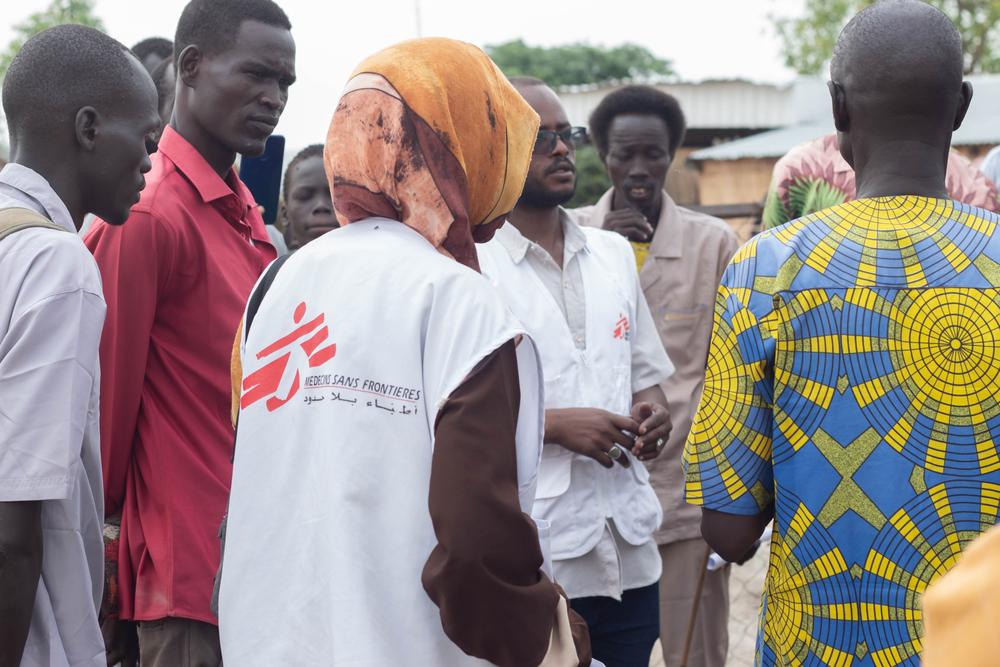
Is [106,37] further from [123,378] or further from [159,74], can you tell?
[159,74]

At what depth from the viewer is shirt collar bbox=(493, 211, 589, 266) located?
3.73m

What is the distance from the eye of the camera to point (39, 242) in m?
2.35

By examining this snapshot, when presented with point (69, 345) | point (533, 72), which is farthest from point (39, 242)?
point (533, 72)

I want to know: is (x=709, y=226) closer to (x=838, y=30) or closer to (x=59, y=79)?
(x=59, y=79)

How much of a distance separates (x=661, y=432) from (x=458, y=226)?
1.55 meters

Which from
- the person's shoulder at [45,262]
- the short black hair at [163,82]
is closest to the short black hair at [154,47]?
the short black hair at [163,82]

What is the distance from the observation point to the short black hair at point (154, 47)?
5.43 meters

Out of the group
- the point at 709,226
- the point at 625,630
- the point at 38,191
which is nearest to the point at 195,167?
the point at 38,191

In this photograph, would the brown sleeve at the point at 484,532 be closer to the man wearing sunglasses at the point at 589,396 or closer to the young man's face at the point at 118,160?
the young man's face at the point at 118,160

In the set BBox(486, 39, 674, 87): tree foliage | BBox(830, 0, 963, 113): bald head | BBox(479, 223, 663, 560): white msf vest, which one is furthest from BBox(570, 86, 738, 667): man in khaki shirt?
BBox(486, 39, 674, 87): tree foliage

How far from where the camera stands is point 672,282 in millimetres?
4906

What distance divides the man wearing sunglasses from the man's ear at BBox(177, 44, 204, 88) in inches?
40.4

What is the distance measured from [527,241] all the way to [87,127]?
4.96 feet

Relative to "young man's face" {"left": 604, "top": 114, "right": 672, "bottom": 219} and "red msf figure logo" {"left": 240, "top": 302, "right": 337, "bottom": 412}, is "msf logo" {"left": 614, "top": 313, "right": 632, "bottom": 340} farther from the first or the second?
"red msf figure logo" {"left": 240, "top": 302, "right": 337, "bottom": 412}
